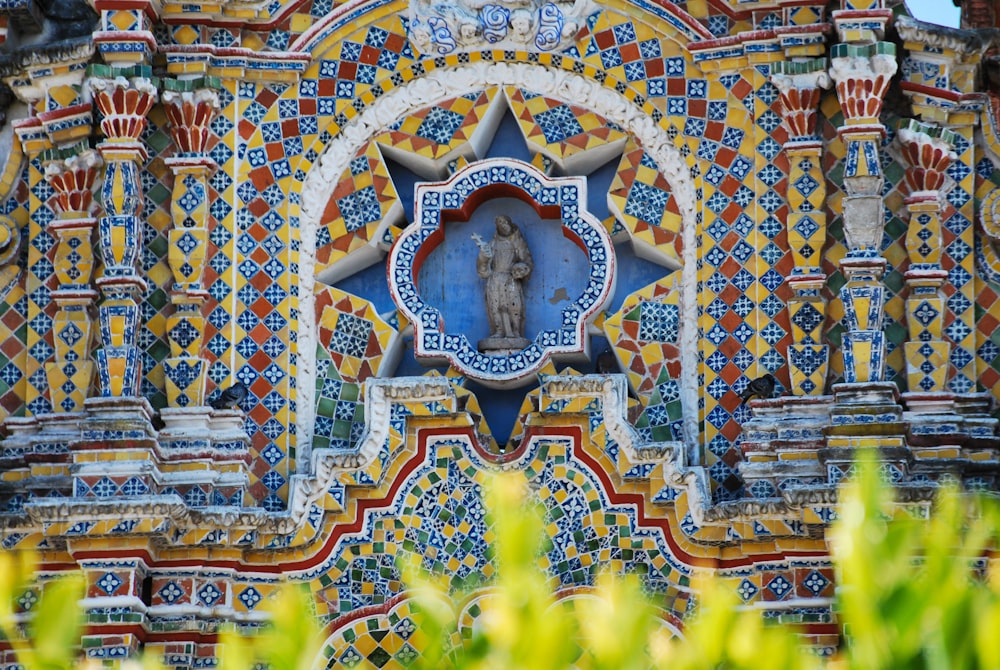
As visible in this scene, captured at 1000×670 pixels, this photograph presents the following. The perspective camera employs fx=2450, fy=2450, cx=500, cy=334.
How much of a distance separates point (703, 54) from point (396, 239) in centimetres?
231

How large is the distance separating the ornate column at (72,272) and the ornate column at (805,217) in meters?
4.43

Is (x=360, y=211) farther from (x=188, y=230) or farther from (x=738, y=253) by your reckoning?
(x=738, y=253)

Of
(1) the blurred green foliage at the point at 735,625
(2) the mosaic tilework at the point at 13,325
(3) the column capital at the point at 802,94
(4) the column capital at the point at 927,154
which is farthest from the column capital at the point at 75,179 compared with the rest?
(1) the blurred green foliage at the point at 735,625

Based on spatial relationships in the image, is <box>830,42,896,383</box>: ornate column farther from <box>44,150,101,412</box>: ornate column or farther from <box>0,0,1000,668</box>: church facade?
<box>44,150,101,412</box>: ornate column

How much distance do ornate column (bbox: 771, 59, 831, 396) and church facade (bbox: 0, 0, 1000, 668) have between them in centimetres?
2

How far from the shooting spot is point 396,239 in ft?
51.9

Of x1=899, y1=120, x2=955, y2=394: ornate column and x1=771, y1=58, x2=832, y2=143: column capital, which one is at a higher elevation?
x1=771, y1=58, x2=832, y2=143: column capital

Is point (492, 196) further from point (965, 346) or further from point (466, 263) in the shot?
point (965, 346)

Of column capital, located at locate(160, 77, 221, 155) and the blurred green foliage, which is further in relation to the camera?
column capital, located at locate(160, 77, 221, 155)

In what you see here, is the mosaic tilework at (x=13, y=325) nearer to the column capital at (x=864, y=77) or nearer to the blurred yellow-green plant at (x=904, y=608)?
the column capital at (x=864, y=77)

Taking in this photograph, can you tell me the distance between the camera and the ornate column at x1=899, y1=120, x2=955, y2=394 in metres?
15.0

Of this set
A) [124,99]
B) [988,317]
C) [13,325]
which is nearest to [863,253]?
[988,317]

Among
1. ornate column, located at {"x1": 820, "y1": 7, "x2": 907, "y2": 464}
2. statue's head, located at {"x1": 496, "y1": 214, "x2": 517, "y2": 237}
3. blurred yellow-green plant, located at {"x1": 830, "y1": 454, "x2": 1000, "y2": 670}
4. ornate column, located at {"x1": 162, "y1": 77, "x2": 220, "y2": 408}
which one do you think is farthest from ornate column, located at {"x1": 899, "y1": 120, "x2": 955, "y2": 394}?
blurred yellow-green plant, located at {"x1": 830, "y1": 454, "x2": 1000, "y2": 670}

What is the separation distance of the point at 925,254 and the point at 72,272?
5.39 m
